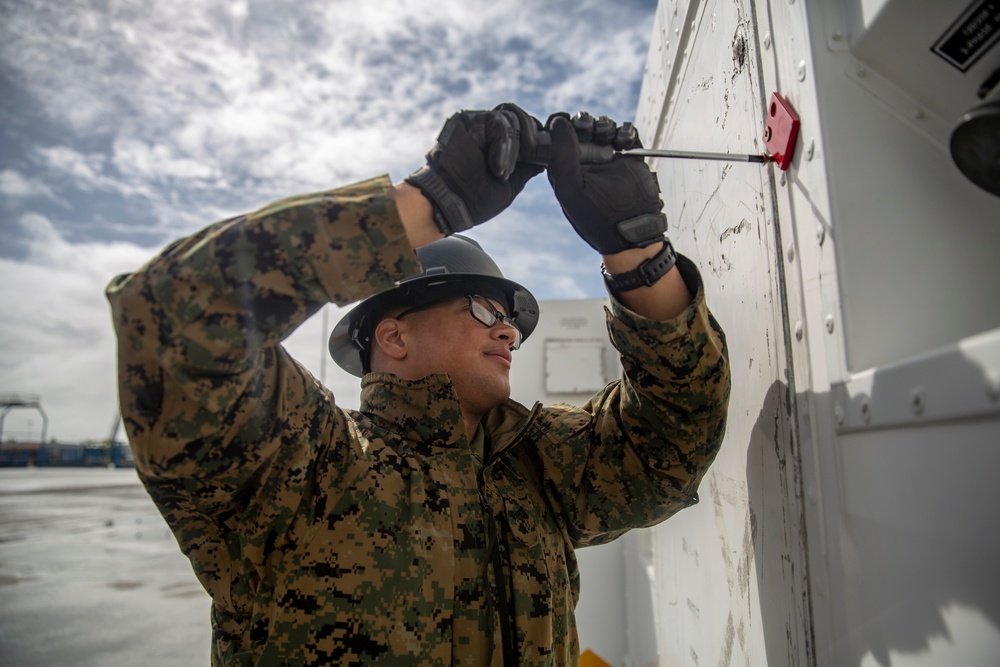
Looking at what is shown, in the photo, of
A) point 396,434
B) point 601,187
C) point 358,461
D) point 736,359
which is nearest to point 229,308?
point 358,461

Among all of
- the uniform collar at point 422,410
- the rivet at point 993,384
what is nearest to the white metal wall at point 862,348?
the rivet at point 993,384

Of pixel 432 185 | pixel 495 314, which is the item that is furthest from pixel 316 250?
pixel 495 314

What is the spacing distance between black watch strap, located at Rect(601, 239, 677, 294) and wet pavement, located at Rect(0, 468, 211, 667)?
4.55 metres

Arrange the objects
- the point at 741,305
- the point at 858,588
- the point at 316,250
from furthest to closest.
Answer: the point at 741,305
the point at 316,250
the point at 858,588

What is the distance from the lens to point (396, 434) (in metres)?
1.60

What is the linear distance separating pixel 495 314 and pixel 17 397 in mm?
58787

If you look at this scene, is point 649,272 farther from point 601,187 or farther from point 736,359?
point 736,359

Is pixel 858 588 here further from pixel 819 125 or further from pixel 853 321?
pixel 819 125

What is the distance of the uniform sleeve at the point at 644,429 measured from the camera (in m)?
1.37

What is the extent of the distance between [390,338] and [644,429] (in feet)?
2.70

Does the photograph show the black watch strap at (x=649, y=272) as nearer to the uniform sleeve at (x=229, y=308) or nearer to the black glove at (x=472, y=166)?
the black glove at (x=472, y=166)

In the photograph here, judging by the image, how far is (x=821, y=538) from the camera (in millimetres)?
958

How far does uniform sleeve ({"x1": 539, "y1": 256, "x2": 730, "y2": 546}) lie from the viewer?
4.49ft

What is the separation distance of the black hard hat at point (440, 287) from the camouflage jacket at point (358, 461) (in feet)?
1.05
